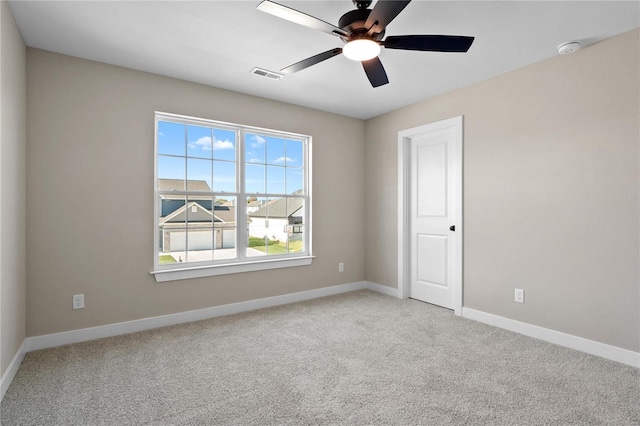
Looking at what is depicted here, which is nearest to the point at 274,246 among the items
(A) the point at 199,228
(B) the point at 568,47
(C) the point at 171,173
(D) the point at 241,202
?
(D) the point at 241,202

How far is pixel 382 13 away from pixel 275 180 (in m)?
2.69

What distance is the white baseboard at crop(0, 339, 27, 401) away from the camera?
2.11 m

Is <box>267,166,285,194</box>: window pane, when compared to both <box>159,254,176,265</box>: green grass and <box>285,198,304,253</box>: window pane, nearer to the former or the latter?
<box>285,198,304,253</box>: window pane

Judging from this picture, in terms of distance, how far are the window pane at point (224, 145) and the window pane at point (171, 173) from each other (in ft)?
1.30

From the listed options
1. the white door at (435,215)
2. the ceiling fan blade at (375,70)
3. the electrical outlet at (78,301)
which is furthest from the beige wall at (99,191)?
the white door at (435,215)

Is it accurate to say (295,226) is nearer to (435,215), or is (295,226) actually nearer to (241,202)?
(241,202)

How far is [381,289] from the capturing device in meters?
4.77

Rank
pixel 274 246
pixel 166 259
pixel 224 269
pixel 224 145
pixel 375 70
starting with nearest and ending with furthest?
pixel 375 70, pixel 166 259, pixel 224 269, pixel 224 145, pixel 274 246

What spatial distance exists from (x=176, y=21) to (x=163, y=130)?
1320mm

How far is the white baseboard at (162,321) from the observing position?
2.86 m

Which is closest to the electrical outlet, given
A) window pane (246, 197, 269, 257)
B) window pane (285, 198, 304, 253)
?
window pane (246, 197, 269, 257)

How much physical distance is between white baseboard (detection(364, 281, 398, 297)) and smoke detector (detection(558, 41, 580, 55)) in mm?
3075

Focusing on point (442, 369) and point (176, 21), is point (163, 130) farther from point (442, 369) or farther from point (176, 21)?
point (442, 369)

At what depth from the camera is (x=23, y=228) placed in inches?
106
